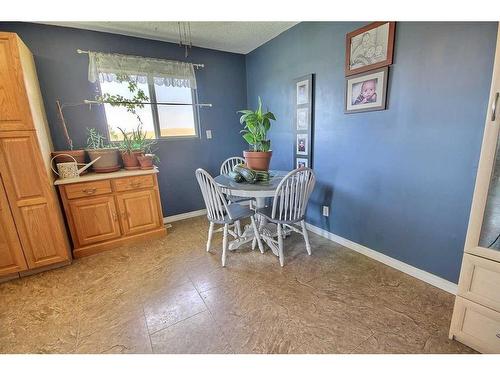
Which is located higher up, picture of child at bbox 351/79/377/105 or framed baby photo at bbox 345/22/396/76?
framed baby photo at bbox 345/22/396/76

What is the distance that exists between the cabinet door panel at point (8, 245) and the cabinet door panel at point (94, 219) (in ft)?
1.37

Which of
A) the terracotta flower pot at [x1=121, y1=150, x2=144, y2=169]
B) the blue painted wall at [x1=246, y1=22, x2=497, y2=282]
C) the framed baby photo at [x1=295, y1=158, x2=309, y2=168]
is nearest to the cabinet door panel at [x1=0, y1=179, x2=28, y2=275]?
the terracotta flower pot at [x1=121, y1=150, x2=144, y2=169]

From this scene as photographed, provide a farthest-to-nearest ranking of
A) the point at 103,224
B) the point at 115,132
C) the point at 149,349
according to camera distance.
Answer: the point at 115,132 → the point at 103,224 → the point at 149,349

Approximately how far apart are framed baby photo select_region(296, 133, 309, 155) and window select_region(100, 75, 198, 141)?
4.97 ft

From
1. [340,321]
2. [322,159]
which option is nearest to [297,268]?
[340,321]

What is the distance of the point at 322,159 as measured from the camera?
2.46m

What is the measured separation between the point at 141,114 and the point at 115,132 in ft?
1.28

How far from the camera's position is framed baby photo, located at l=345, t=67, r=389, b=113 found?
1.80 m

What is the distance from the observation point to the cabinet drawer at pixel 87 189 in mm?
2168

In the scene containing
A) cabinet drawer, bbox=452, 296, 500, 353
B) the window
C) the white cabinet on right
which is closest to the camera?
the white cabinet on right

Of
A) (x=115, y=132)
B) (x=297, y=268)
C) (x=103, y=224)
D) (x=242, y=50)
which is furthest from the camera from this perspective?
(x=242, y=50)

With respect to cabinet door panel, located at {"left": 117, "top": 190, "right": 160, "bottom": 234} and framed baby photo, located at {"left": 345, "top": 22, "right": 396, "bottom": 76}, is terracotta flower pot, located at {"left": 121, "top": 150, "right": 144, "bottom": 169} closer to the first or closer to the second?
cabinet door panel, located at {"left": 117, "top": 190, "right": 160, "bottom": 234}
